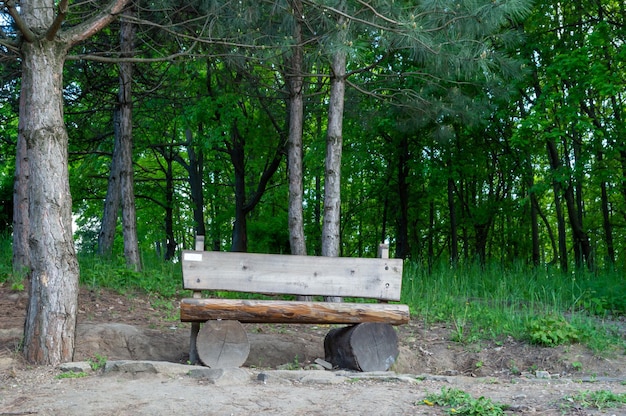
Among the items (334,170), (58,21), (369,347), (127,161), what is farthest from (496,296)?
(58,21)

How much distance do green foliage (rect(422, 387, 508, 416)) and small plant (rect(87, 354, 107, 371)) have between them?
2818 mm

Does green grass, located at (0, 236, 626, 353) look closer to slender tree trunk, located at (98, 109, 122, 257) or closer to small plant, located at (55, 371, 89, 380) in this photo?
slender tree trunk, located at (98, 109, 122, 257)

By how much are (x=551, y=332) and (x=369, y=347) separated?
2.25 metres

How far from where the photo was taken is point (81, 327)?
21.6 ft

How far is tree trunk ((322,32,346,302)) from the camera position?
28.8ft

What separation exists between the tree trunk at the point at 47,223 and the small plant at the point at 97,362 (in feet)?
0.70

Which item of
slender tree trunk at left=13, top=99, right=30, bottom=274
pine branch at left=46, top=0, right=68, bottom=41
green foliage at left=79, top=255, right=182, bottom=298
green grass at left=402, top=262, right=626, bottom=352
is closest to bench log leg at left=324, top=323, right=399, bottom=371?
green grass at left=402, top=262, right=626, bottom=352

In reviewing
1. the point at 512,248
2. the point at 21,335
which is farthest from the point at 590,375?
the point at 512,248

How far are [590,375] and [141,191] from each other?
57.6 ft

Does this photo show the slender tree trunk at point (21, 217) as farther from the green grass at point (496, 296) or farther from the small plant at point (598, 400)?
the small plant at point (598, 400)

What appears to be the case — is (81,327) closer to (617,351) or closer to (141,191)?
(617,351)

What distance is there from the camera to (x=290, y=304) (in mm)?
5871

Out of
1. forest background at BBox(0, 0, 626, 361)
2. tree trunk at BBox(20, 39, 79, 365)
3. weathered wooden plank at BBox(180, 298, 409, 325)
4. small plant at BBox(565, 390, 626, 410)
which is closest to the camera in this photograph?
small plant at BBox(565, 390, 626, 410)

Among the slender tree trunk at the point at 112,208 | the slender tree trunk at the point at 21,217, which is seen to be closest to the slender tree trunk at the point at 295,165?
the slender tree trunk at the point at 21,217
